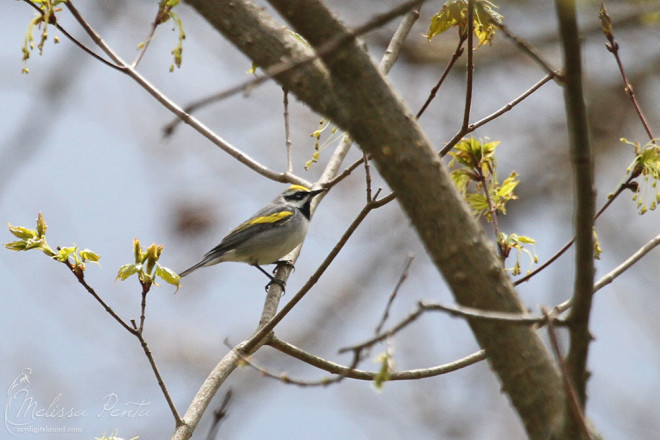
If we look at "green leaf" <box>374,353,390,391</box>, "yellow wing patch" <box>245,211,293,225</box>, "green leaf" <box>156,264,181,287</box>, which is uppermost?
"yellow wing patch" <box>245,211,293,225</box>

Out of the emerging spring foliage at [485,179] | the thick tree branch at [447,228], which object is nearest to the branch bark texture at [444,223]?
the thick tree branch at [447,228]

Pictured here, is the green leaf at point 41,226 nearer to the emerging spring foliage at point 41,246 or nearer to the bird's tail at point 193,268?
the emerging spring foliage at point 41,246

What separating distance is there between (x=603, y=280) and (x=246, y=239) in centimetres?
453

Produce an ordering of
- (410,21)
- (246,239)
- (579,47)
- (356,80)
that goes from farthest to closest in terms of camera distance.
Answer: (246,239) < (410,21) < (356,80) < (579,47)

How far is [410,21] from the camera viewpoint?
15.0 ft

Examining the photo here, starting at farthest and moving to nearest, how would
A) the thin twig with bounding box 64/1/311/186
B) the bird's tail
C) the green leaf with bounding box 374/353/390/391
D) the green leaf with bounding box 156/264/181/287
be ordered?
the bird's tail, the thin twig with bounding box 64/1/311/186, the green leaf with bounding box 156/264/181/287, the green leaf with bounding box 374/353/390/391

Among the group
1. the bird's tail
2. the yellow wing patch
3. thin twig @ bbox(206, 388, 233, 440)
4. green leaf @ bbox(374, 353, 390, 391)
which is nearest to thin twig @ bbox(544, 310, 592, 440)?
green leaf @ bbox(374, 353, 390, 391)

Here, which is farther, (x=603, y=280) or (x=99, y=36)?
(x=99, y=36)

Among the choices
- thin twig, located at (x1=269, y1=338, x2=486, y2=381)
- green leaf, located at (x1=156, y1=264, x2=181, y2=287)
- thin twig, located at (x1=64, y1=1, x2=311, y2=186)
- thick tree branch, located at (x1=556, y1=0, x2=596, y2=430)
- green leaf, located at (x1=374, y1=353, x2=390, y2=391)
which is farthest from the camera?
thin twig, located at (x1=64, y1=1, x2=311, y2=186)

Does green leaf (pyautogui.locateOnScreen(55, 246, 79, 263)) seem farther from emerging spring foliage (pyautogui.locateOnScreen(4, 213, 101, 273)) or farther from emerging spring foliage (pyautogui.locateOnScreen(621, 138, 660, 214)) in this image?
emerging spring foliage (pyautogui.locateOnScreen(621, 138, 660, 214))

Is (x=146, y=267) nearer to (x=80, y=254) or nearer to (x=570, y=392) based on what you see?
(x=80, y=254)

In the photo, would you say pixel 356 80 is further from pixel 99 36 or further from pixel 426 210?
pixel 99 36

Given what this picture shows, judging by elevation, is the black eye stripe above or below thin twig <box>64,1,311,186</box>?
above

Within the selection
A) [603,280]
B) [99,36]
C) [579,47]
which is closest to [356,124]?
[579,47]
